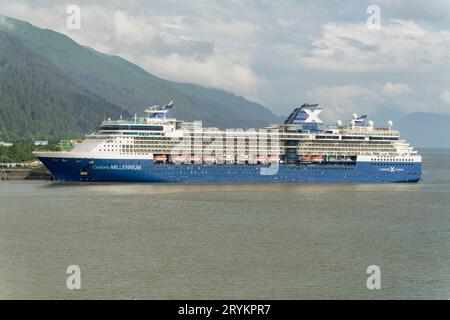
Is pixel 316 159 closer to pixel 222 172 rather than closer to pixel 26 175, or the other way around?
pixel 222 172

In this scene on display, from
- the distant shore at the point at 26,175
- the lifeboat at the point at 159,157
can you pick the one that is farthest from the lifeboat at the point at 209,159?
the distant shore at the point at 26,175

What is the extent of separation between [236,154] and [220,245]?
31688 mm

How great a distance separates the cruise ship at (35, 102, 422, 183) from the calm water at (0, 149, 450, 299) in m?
7.43

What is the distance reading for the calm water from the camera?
2314cm

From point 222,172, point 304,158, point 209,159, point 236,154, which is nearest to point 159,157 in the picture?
point 209,159

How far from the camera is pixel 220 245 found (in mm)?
29656

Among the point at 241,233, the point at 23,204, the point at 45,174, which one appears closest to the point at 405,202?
the point at 241,233

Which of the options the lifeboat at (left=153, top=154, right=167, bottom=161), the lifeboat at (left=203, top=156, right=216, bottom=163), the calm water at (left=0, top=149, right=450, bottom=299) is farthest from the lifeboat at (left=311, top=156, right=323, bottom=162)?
the calm water at (left=0, top=149, right=450, bottom=299)

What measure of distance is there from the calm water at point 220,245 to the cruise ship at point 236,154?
7434 millimetres

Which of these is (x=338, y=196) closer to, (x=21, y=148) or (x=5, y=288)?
(x=5, y=288)

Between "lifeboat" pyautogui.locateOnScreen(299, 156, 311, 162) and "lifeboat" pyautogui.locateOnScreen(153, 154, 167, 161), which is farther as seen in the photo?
"lifeboat" pyautogui.locateOnScreen(299, 156, 311, 162)

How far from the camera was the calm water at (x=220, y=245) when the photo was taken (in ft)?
75.9

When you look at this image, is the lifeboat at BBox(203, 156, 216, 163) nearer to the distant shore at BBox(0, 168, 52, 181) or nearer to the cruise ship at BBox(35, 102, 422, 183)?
the cruise ship at BBox(35, 102, 422, 183)
